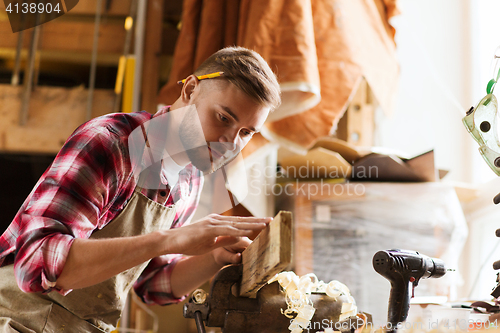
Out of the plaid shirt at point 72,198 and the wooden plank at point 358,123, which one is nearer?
the plaid shirt at point 72,198

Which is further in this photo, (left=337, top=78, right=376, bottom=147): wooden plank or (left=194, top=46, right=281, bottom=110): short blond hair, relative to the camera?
(left=337, top=78, right=376, bottom=147): wooden plank

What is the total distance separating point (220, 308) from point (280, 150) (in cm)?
93

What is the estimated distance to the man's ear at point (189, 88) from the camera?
75cm

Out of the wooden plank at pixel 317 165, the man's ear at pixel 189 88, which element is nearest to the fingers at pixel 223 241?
the man's ear at pixel 189 88

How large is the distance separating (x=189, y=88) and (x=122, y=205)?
0.23 meters

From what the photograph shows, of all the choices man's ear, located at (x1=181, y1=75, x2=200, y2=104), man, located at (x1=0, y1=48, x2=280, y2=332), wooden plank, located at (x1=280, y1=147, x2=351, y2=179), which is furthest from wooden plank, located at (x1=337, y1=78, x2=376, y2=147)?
man's ear, located at (x1=181, y1=75, x2=200, y2=104)

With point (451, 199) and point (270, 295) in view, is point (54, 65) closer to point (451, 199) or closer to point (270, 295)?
point (270, 295)

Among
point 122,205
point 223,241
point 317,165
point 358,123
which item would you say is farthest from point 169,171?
point 358,123

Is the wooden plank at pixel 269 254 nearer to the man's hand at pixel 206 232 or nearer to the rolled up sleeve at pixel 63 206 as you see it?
the man's hand at pixel 206 232

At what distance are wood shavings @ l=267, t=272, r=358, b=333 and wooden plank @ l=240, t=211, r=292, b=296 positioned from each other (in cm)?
6

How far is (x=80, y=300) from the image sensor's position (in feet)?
2.65

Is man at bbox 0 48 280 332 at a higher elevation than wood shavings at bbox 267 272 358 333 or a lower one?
higher

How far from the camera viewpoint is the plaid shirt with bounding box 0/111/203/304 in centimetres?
58

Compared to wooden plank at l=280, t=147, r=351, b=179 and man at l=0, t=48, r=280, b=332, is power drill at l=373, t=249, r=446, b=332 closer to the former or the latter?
man at l=0, t=48, r=280, b=332
